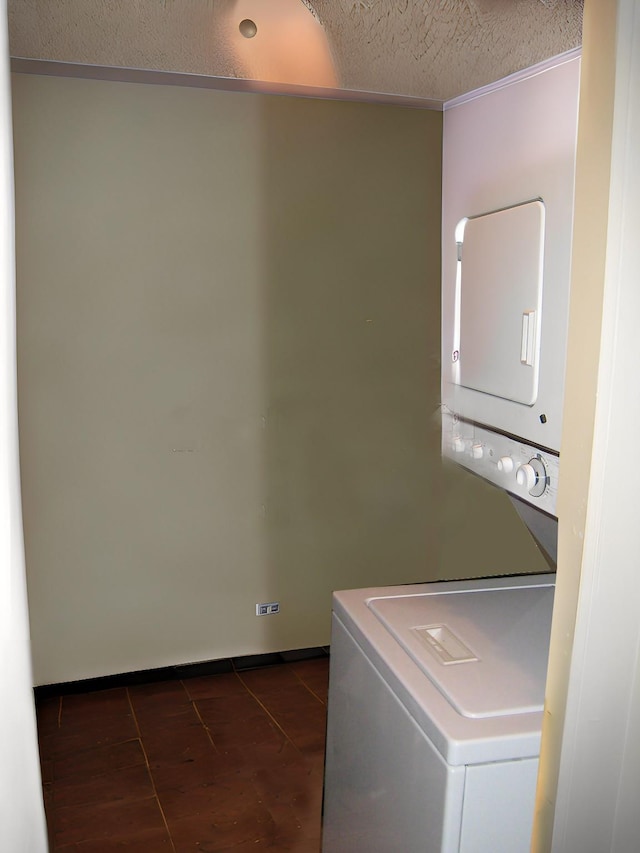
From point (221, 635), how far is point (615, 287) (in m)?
2.53

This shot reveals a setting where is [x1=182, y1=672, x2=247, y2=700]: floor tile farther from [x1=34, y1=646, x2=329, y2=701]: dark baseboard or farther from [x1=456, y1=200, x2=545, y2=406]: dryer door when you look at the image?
[x1=456, y1=200, x2=545, y2=406]: dryer door

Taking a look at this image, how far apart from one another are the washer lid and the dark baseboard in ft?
5.16

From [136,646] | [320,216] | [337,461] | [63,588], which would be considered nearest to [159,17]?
[320,216]

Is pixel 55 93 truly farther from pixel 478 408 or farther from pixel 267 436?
pixel 478 408

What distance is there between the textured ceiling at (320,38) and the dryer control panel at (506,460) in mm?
883

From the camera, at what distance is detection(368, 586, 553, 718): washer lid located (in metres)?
1.30

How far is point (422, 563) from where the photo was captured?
3293 millimetres

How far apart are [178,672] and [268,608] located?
428 mm

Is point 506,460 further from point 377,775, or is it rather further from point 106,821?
point 106,821

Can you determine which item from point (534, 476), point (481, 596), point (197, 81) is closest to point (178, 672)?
point (481, 596)

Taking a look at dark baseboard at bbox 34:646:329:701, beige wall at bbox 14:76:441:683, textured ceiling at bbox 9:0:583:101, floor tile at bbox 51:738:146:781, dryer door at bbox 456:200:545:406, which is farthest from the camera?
dark baseboard at bbox 34:646:329:701

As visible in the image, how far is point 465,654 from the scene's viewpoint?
1456 millimetres

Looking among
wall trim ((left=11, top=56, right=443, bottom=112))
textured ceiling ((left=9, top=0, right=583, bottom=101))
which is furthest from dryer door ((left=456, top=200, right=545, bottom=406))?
wall trim ((left=11, top=56, right=443, bottom=112))

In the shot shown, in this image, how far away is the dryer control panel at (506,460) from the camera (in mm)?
1602
